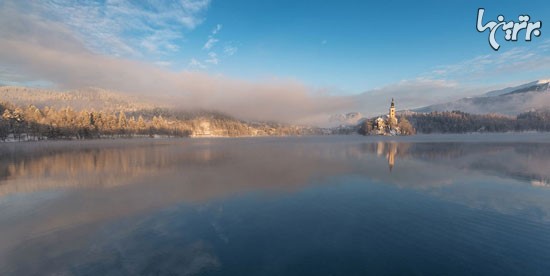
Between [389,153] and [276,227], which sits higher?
[276,227]

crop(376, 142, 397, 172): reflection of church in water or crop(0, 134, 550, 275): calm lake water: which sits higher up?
crop(0, 134, 550, 275): calm lake water

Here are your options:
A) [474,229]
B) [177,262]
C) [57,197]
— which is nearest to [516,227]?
[474,229]

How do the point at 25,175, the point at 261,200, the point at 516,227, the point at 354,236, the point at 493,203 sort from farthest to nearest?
the point at 25,175
the point at 261,200
the point at 493,203
the point at 516,227
the point at 354,236

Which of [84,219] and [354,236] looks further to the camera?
[84,219]

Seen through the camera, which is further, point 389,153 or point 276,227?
point 389,153

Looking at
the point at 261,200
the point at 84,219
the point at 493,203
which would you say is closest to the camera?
the point at 84,219

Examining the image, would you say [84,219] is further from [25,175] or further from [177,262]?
[25,175]

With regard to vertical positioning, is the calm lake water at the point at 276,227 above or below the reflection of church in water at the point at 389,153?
above

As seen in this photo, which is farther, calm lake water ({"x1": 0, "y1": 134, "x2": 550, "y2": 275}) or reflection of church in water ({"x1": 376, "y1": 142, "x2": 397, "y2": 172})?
reflection of church in water ({"x1": 376, "y1": 142, "x2": 397, "y2": 172})

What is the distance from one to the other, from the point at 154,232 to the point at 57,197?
49.1 feet

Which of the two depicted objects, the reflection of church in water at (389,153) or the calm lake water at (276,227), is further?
the reflection of church in water at (389,153)

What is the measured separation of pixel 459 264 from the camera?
11328mm

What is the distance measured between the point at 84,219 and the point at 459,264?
73.1 ft

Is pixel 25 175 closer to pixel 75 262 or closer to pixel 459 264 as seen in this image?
pixel 75 262
